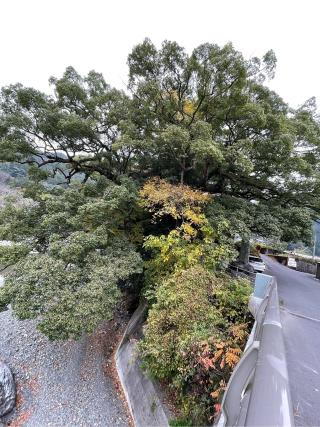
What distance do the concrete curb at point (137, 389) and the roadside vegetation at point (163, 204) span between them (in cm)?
51

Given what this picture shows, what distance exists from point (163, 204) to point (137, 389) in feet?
18.7

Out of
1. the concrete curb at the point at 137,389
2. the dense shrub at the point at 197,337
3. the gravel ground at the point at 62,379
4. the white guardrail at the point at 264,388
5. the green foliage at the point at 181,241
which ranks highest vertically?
the green foliage at the point at 181,241

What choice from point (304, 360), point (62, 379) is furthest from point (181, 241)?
point (62, 379)

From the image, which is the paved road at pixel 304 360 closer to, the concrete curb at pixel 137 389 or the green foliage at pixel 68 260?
the concrete curb at pixel 137 389

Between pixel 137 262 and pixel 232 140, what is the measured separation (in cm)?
681

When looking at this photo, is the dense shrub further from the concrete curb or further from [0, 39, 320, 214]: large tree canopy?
[0, 39, 320, 214]: large tree canopy

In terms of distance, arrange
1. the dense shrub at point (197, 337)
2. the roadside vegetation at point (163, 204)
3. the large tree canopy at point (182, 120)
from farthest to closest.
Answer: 1. the large tree canopy at point (182, 120)
2. the roadside vegetation at point (163, 204)
3. the dense shrub at point (197, 337)

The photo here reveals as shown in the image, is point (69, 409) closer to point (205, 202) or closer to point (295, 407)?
point (295, 407)

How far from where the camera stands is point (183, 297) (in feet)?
17.0

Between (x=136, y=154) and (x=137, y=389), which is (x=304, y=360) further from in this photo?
(x=136, y=154)

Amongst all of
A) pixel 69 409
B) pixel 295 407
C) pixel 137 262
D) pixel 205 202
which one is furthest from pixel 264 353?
pixel 205 202

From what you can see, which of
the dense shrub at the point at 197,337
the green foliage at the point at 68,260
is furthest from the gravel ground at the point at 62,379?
the green foliage at the point at 68,260

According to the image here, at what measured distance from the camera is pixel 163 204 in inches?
316

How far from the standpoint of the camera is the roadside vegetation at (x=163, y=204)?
498cm
